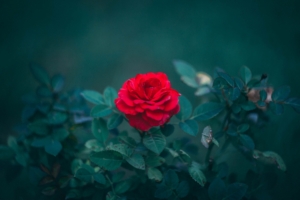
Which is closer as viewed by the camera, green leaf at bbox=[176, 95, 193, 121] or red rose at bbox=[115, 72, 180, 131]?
red rose at bbox=[115, 72, 180, 131]

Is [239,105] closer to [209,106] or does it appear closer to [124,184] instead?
[209,106]

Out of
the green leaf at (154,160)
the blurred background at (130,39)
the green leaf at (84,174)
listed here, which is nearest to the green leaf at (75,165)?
the green leaf at (84,174)

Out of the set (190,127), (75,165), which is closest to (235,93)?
(190,127)

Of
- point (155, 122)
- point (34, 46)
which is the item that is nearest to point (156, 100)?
point (155, 122)

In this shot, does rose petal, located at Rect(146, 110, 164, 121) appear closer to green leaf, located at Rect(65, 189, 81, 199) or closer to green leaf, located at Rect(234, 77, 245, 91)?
green leaf, located at Rect(234, 77, 245, 91)

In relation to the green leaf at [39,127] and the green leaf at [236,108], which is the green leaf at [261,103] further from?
the green leaf at [39,127]

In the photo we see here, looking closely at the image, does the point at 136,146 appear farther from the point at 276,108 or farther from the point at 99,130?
the point at 276,108

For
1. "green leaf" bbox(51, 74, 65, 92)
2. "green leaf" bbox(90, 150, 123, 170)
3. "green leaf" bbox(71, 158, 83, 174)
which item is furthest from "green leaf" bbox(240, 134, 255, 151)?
"green leaf" bbox(51, 74, 65, 92)
